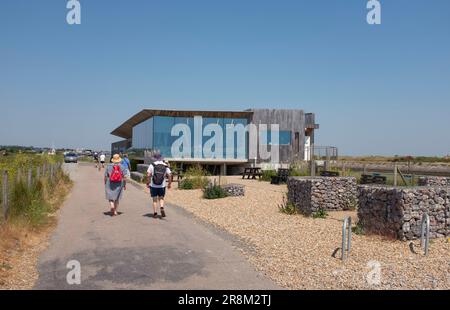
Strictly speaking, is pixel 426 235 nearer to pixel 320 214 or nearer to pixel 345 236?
pixel 345 236

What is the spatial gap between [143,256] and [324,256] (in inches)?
116

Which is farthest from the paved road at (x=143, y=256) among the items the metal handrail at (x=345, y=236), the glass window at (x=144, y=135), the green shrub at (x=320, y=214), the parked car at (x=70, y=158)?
the parked car at (x=70, y=158)

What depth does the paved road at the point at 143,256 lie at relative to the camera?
6352 millimetres

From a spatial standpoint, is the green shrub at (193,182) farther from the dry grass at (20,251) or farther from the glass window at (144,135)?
the glass window at (144,135)

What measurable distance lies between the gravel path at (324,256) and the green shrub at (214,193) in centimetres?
462

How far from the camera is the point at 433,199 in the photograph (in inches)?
391

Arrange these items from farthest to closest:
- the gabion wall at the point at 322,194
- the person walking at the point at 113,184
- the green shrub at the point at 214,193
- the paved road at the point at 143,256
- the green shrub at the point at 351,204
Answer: the green shrub at the point at 214,193, the green shrub at the point at 351,204, the gabion wall at the point at 322,194, the person walking at the point at 113,184, the paved road at the point at 143,256

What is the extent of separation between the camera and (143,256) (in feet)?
25.4

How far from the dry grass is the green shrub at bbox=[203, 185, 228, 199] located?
7.30 m

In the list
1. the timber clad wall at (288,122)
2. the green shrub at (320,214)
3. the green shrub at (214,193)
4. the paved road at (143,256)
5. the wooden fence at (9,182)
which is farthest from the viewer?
the timber clad wall at (288,122)

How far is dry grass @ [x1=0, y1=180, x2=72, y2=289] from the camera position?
21.0 ft

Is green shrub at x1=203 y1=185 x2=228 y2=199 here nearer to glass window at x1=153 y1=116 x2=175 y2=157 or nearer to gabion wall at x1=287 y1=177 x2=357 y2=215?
gabion wall at x1=287 y1=177 x2=357 y2=215
